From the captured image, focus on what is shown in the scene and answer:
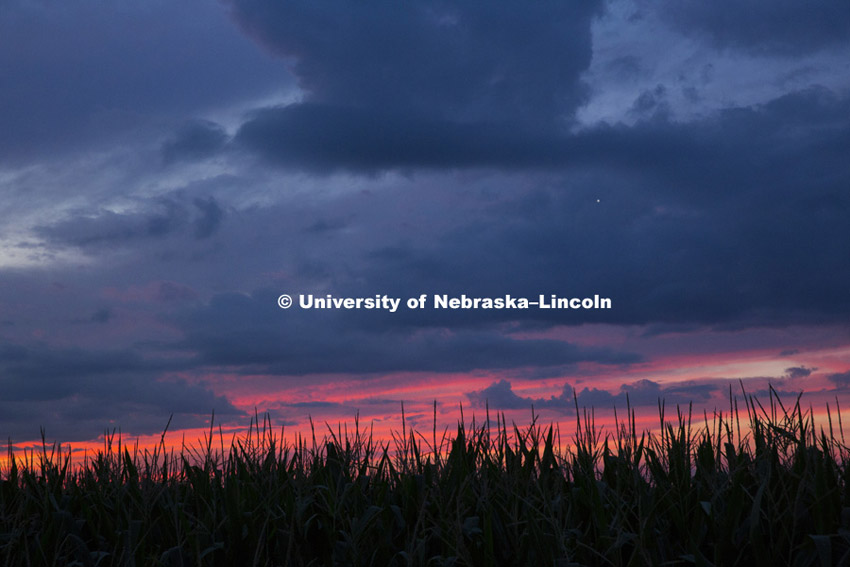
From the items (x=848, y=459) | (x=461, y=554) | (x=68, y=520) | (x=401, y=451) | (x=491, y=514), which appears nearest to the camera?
(x=461, y=554)

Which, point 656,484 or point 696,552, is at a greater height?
point 656,484

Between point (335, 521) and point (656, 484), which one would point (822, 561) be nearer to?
point (656, 484)

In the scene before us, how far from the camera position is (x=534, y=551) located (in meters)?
5.93

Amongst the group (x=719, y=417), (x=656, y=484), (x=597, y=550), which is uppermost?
(x=719, y=417)

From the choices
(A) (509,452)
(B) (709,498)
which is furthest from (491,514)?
(B) (709,498)

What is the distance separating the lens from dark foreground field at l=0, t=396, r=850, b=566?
19.4 ft

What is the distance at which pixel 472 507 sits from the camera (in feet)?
23.2

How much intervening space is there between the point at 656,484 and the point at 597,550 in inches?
44.7

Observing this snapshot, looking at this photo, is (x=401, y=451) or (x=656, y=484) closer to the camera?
(x=656, y=484)

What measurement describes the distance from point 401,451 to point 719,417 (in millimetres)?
3389

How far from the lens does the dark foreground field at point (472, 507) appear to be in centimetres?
592

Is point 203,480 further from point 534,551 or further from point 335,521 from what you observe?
point 534,551

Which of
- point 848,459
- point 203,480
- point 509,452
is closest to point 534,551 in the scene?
point 509,452

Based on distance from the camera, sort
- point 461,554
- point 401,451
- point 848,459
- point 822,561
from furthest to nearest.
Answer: point 401,451 < point 848,459 < point 461,554 < point 822,561
